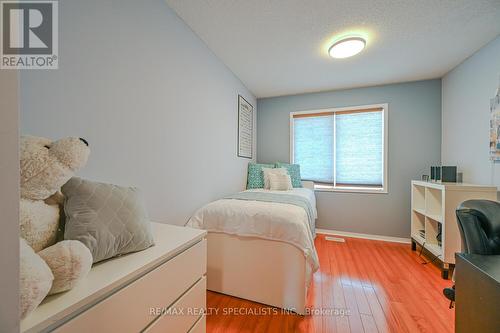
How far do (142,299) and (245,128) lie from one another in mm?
2643

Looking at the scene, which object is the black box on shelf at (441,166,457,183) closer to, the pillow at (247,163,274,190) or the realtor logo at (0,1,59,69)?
the pillow at (247,163,274,190)

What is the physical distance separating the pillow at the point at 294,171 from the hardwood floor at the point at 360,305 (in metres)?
1.24

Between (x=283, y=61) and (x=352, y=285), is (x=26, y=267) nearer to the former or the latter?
(x=352, y=285)

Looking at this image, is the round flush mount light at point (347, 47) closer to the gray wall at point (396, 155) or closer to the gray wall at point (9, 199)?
the gray wall at point (396, 155)

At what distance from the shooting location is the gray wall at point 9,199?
0.33 meters

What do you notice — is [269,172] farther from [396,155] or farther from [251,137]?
[396,155]

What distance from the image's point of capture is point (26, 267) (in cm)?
41

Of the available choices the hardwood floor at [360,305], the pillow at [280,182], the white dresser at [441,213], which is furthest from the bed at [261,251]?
the white dresser at [441,213]

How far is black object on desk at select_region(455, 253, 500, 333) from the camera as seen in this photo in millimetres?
619

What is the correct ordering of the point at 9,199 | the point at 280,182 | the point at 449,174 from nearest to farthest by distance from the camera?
the point at 9,199, the point at 449,174, the point at 280,182

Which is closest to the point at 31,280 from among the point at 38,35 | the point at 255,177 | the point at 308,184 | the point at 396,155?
the point at 38,35

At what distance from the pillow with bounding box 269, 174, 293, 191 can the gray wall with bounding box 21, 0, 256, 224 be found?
38.5 inches

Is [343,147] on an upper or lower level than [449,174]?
upper

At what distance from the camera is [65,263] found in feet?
1.66
